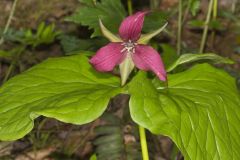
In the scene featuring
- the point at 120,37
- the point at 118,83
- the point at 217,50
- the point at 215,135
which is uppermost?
the point at 120,37

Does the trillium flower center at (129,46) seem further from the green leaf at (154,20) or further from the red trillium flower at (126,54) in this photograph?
the green leaf at (154,20)

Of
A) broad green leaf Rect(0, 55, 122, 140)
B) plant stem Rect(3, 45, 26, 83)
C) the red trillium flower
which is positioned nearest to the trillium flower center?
the red trillium flower

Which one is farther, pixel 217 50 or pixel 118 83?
pixel 217 50

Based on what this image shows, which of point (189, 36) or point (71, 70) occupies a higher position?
point (71, 70)

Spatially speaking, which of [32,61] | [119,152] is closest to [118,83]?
[119,152]

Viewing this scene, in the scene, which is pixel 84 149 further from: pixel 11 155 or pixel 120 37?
pixel 120 37

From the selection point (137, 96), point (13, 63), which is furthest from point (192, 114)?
point (13, 63)

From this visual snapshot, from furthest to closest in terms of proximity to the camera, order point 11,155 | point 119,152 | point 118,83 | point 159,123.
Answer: point 11,155 → point 119,152 → point 118,83 → point 159,123
